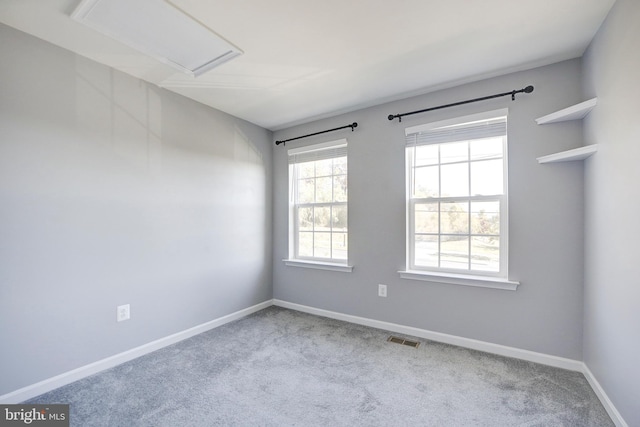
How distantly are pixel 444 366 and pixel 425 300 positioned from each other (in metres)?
0.65

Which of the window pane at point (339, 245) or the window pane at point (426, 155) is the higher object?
the window pane at point (426, 155)

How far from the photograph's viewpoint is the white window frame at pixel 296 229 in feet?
11.2

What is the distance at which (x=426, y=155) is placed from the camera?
288 cm

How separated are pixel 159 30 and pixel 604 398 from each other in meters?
3.64

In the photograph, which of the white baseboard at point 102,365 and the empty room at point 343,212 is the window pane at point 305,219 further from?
the white baseboard at point 102,365

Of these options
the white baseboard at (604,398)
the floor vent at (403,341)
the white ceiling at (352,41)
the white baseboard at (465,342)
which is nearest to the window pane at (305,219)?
the white baseboard at (465,342)

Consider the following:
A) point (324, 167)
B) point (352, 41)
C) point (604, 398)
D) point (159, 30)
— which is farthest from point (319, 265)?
point (159, 30)

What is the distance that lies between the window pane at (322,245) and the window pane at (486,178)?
5.65 feet

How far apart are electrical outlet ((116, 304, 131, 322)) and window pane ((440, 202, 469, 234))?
2.94 m

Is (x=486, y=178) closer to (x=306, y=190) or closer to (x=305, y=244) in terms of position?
(x=306, y=190)

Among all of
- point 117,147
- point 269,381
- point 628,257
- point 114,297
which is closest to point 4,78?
point 117,147

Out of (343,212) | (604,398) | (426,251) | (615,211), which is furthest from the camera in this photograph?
(343,212)

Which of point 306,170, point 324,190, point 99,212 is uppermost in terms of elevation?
point 306,170

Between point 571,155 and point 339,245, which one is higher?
point 571,155
